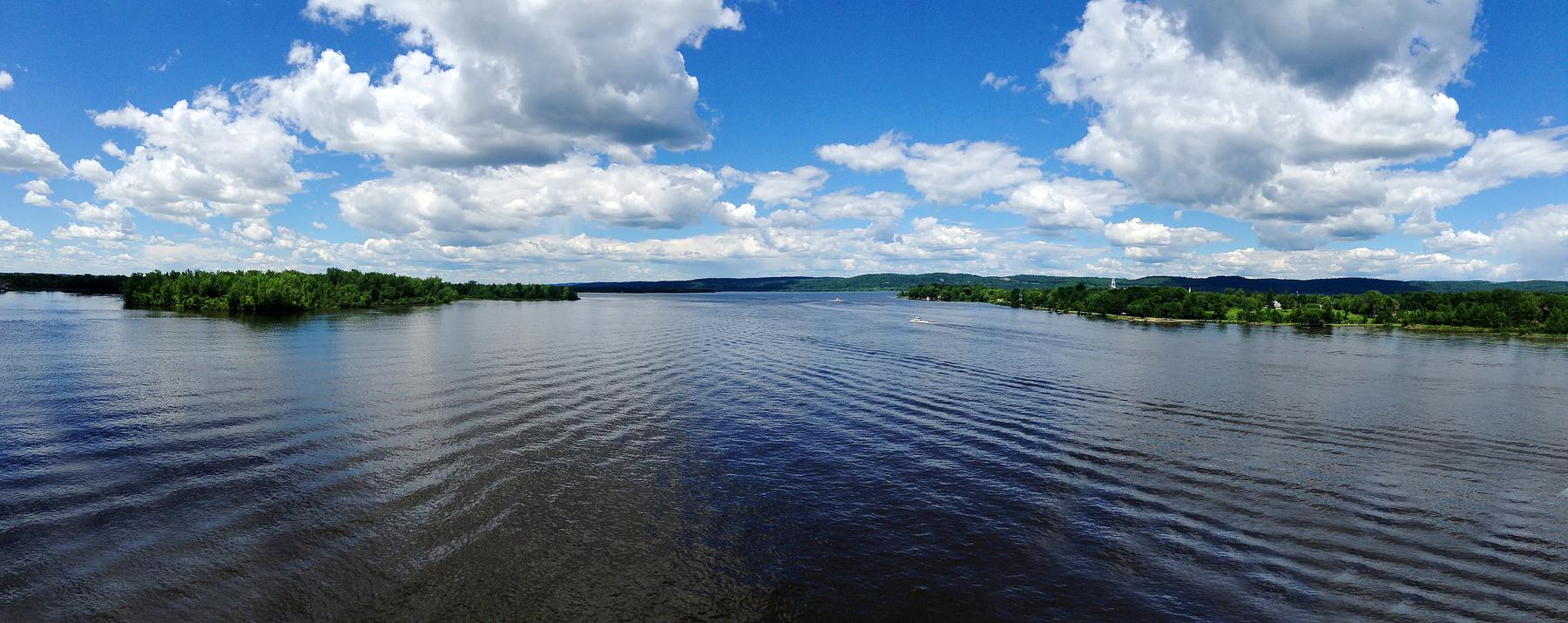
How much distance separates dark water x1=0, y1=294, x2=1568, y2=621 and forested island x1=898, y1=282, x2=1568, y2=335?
347 feet

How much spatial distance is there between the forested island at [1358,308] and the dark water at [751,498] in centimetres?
10587

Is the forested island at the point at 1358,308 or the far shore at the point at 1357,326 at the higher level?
the forested island at the point at 1358,308

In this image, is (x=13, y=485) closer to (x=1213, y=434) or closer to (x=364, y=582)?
(x=364, y=582)

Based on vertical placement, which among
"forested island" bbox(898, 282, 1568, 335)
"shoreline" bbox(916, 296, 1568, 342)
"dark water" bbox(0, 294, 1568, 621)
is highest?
"forested island" bbox(898, 282, 1568, 335)

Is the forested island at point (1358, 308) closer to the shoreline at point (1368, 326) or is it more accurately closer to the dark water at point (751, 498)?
the shoreline at point (1368, 326)

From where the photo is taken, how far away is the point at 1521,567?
13.7m

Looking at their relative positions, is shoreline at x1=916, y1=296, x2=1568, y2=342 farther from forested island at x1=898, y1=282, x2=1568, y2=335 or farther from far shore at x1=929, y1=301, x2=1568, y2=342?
forested island at x1=898, y1=282, x2=1568, y2=335

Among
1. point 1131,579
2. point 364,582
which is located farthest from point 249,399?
point 1131,579

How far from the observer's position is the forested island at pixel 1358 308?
108 metres

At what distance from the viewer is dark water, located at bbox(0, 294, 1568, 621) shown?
1214 cm

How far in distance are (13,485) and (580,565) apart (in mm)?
15932

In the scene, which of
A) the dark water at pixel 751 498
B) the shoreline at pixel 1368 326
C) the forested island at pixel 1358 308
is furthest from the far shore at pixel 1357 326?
the dark water at pixel 751 498

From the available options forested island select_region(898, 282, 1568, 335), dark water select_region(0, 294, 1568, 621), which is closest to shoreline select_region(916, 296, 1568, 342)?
forested island select_region(898, 282, 1568, 335)

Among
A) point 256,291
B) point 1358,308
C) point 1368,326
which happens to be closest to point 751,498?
point 256,291
